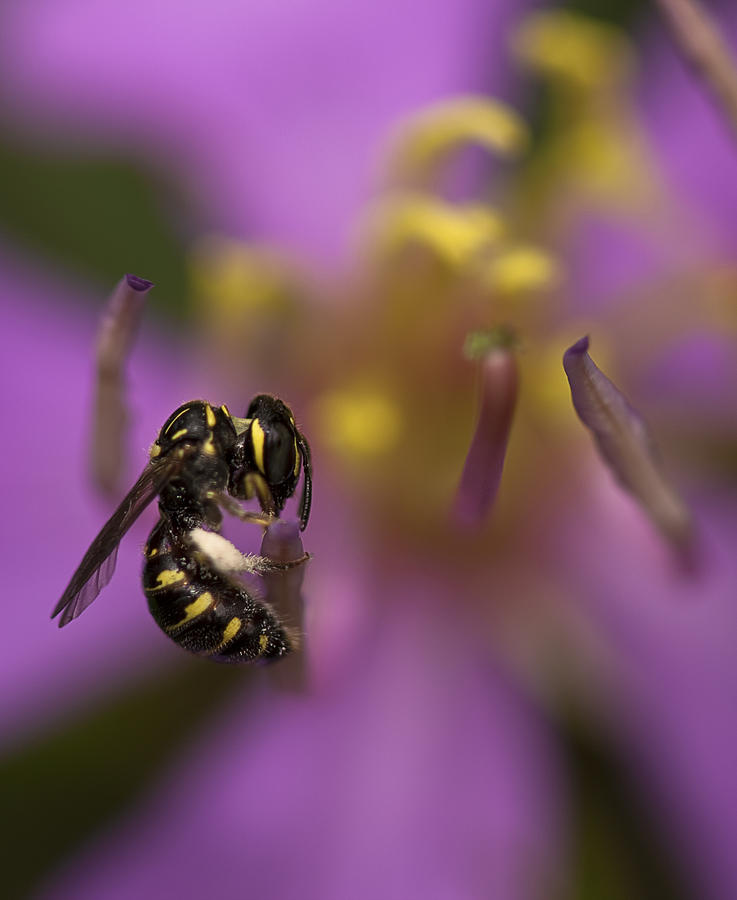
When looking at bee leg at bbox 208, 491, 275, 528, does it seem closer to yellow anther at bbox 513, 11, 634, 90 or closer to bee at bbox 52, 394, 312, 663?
bee at bbox 52, 394, 312, 663

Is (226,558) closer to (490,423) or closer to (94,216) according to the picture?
(490,423)

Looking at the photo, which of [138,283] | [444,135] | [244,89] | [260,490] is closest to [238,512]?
[260,490]

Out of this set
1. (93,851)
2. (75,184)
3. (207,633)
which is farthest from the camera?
(75,184)

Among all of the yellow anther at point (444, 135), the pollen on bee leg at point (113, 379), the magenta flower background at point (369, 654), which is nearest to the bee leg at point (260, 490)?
the pollen on bee leg at point (113, 379)

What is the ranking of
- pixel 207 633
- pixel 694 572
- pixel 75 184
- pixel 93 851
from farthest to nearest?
pixel 75 184
pixel 93 851
pixel 694 572
pixel 207 633

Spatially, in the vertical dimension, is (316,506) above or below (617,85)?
below

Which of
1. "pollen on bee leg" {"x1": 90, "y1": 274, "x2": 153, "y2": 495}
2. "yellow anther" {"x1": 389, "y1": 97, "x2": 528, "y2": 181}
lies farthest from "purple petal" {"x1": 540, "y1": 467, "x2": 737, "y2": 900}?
"pollen on bee leg" {"x1": 90, "y1": 274, "x2": 153, "y2": 495}

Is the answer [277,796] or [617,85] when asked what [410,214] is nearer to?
[617,85]

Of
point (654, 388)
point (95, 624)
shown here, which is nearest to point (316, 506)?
point (95, 624)
